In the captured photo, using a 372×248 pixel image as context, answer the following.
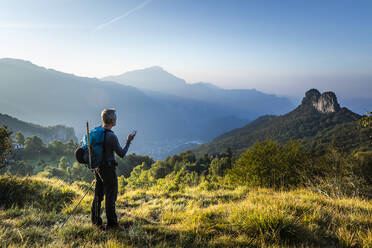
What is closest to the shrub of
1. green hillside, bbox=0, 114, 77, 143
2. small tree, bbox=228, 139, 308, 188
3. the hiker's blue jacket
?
the hiker's blue jacket

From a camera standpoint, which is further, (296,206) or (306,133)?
(306,133)

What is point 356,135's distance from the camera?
3469 inches

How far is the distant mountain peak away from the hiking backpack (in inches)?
8431

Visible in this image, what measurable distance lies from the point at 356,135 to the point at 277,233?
11971 centimetres

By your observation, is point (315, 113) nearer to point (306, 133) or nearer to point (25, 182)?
point (306, 133)

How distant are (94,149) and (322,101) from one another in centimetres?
22738

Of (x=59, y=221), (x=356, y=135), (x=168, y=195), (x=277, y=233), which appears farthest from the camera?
(x=356, y=135)

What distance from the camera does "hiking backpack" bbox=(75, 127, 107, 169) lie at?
3369mm

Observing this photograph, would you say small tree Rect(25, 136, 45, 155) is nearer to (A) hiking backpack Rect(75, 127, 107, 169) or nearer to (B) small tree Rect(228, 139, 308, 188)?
(B) small tree Rect(228, 139, 308, 188)

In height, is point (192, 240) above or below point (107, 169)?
below

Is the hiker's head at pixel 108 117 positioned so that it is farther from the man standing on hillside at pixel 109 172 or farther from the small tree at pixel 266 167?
the small tree at pixel 266 167

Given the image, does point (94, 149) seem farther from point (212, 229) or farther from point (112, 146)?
point (212, 229)

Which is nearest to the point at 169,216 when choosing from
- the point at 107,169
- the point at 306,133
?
the point at 107,169

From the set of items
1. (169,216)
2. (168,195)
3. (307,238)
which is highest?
(307,238)
